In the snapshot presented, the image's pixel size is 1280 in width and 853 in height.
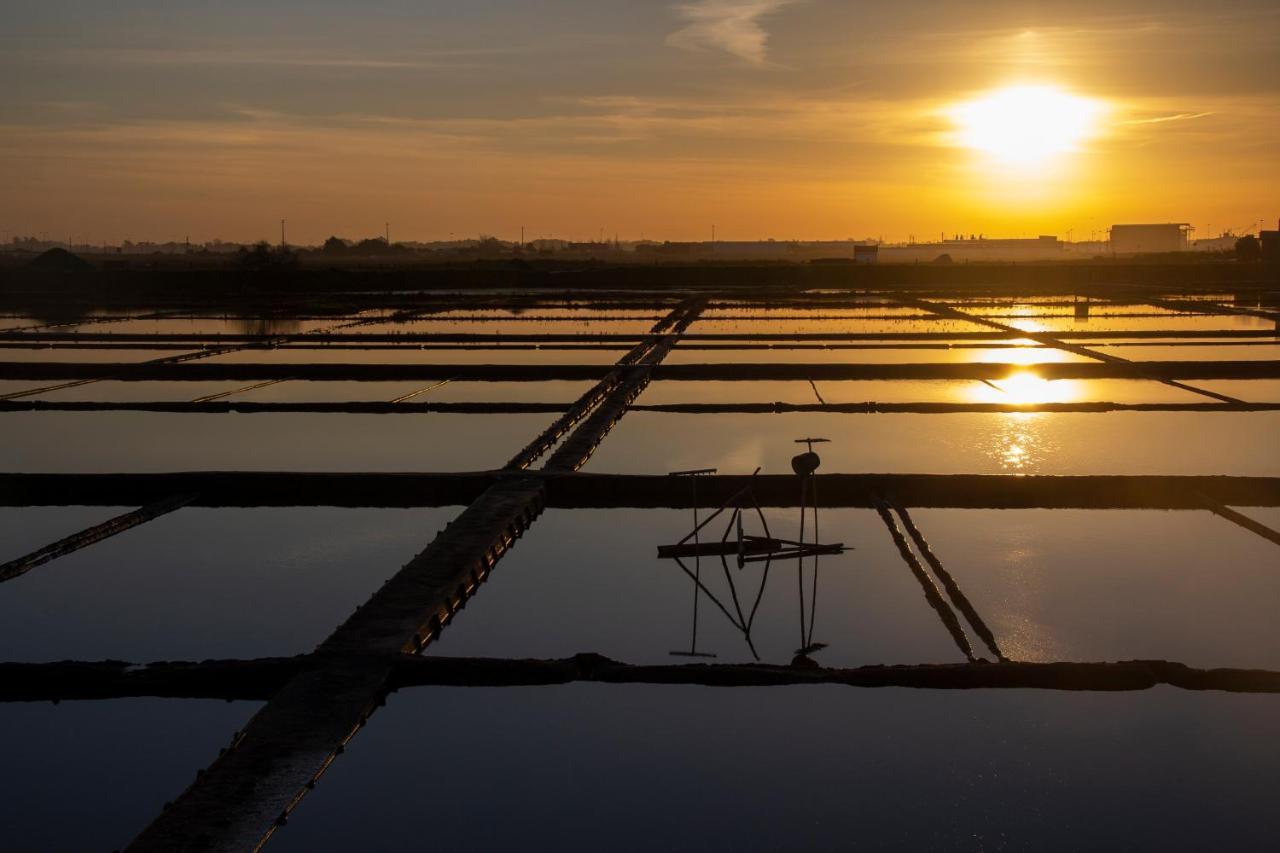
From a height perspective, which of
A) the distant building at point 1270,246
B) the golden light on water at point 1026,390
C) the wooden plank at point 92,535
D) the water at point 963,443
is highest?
the distant building at point 1270,246

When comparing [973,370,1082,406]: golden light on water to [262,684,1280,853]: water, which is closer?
[262,684,1280,853]: water

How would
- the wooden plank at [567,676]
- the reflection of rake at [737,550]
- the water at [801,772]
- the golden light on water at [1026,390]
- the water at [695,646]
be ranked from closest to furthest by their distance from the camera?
the water at [801,772] → the water at [695,646] → the wooden plank at [567,676] → the reflection of rake at [737,550] → the golden light on water at [1026,390]

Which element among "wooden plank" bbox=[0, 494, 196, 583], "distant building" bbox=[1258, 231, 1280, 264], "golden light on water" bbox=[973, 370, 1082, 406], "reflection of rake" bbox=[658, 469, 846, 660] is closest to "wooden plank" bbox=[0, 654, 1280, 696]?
"reflection of rake" bbox=[658, 469, 846, 660]

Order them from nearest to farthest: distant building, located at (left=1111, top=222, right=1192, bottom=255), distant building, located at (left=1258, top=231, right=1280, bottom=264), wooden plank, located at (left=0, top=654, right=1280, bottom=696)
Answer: wooden plank, located at (left=0, top=654, right=1280, bottom=696)
distant building, located at (left=1258, top=231, right=1280, bottom=264)
distant building, located at (left=1111, top=222, right=1192, bottom=255)

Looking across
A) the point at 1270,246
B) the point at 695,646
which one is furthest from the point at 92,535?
the point at 1270,246

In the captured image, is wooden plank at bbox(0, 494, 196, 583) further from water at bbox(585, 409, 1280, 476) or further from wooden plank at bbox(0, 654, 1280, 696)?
water at bbox(585, 409, 1280, 476)

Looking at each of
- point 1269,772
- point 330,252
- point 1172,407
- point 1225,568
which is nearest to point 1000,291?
point 1172,407

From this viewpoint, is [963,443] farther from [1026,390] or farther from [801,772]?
[801,772]

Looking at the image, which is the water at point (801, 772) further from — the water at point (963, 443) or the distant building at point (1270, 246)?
the distant building at point (1270, 246)

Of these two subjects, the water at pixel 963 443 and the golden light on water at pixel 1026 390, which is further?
the golden light on water at pixel 1026 390

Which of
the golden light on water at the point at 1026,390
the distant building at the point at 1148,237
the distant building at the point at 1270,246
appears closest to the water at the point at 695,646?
the golden light on water at the point at 1026,390
